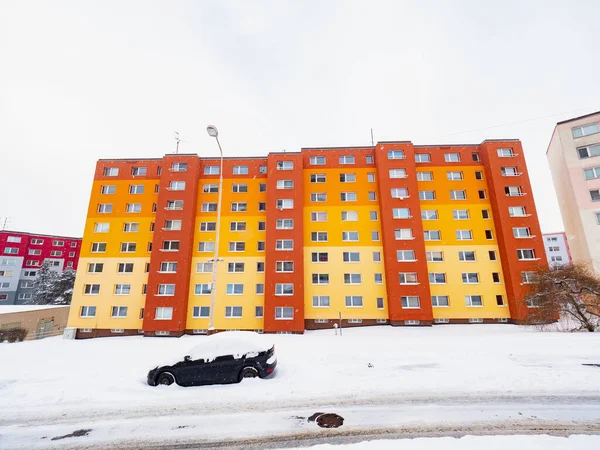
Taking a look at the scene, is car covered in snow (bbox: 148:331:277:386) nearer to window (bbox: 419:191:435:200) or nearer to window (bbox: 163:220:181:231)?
window (bbox: 163:220:181:231)

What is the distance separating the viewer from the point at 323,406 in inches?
317

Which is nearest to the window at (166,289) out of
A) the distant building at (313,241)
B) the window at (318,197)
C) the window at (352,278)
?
the distant building at (313,241)

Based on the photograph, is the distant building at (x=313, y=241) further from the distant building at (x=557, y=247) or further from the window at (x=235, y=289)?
the distant building at (x=557, y=247)

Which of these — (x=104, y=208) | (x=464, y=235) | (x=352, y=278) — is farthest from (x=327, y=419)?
(x=104, y=208)

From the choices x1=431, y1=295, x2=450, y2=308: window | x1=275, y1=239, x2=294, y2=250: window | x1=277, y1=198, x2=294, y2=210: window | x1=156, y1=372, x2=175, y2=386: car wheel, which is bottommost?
x1=156, y1=372, x2=175, y2=386: car wheel

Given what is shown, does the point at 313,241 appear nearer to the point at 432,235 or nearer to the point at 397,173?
the point at 397,173

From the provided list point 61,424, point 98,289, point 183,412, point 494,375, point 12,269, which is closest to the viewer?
point 61,424

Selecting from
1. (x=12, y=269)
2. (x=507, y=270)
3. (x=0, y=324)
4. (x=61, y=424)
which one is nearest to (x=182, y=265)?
(x=61, y=424)

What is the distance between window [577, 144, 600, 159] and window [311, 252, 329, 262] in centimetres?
2993

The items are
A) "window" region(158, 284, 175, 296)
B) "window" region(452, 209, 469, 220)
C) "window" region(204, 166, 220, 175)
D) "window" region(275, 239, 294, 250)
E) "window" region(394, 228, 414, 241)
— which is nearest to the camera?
"window" region(158, 284, 175, 296)

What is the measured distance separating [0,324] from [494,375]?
142 ft

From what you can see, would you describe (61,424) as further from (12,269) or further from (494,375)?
(12,269)

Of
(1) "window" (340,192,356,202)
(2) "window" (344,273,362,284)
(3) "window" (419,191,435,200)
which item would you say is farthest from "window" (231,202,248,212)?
(3) "window" (419,191,435,200)

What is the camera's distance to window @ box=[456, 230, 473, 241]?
88.8 ft
